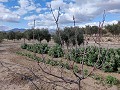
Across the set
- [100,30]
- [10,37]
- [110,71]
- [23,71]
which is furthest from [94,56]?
[10,37]

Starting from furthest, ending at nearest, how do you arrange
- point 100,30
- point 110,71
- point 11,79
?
point 110,71 → point 11,79 → point 100,30

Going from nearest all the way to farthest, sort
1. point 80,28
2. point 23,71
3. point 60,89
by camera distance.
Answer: point 80,28, point 60,89, point 23,71

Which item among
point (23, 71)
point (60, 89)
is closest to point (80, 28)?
point (60, 89)

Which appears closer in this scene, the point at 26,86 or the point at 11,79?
the point at 26,86

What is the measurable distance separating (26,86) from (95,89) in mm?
2574

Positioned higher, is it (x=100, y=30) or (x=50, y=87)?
(x=100, y=30)

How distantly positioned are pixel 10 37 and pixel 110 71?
Answer: 6335 centimetres

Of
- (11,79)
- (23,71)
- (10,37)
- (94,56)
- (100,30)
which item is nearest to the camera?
(100,30)

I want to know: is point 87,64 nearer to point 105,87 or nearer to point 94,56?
point 94,56

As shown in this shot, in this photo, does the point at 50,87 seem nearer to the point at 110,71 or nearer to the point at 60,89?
the point at 60,89

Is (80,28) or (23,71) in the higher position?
(80,28)

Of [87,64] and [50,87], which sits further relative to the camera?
[87,64]

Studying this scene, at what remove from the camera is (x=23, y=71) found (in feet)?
39.6

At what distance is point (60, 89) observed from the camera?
31.1 feet
